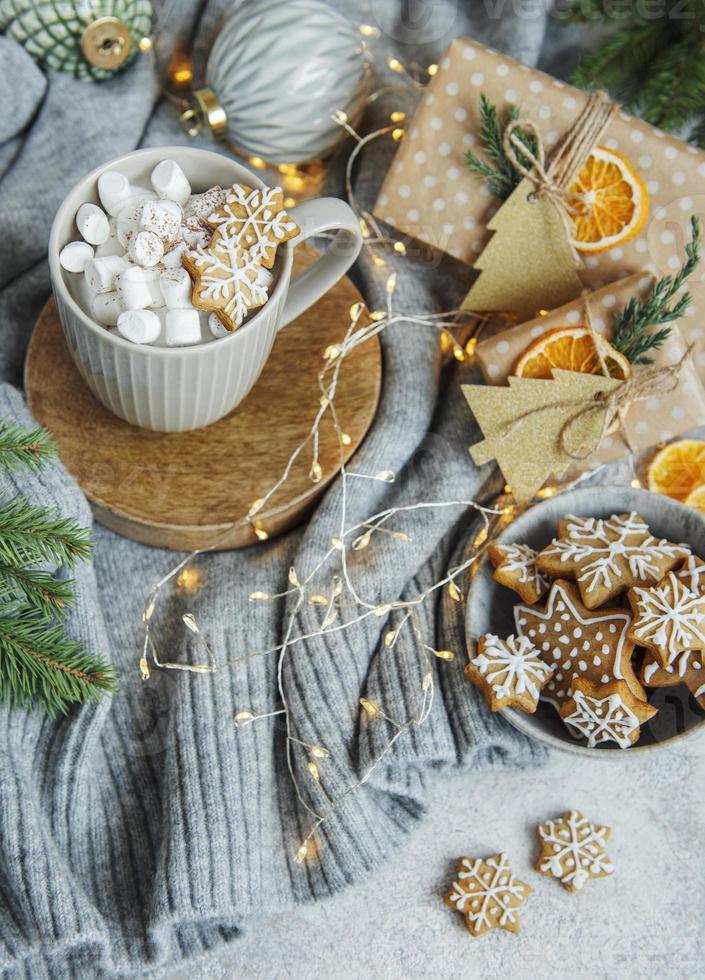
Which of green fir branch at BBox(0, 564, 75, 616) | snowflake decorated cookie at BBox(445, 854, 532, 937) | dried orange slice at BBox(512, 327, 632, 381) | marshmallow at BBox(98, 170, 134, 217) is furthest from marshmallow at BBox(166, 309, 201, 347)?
snowflake decorated cookie at BBox(445, 854, 532, 937)

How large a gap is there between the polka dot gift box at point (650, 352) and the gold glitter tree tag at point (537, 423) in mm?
35

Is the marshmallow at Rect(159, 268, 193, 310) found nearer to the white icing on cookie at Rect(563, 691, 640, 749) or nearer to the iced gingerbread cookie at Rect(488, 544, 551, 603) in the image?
the iced gingerbread cookie at Rect(488, 544, 551, 603)

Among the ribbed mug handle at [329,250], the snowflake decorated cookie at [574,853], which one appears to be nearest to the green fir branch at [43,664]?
the ribbed mug handle at [329,250]

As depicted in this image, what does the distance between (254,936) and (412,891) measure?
0.15m

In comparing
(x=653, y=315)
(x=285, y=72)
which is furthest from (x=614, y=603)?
(x=285, y=72)

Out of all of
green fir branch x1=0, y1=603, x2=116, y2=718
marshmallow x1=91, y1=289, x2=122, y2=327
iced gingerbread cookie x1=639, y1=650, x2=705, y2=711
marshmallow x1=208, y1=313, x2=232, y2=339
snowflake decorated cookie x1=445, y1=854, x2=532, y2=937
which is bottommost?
snowflake decorated cookie x1=445, y1=854, x2=532, y2=937

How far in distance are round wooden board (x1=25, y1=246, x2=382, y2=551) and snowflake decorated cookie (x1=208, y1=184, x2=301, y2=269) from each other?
19 centimetres

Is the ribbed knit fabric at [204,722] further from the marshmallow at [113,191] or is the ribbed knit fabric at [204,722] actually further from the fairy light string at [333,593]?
the marshmallow at [113,191]

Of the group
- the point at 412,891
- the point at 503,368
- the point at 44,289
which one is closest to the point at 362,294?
the point at 503,368

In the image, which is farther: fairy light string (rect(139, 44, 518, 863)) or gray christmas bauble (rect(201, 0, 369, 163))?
gray christmas bauble (rect(201, 0, 369, 163))

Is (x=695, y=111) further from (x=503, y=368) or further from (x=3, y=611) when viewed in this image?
(x=3, y=611)

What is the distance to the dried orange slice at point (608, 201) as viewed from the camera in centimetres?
91

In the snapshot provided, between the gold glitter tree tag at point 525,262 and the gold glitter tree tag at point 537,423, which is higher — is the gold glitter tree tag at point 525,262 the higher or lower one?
the higher one

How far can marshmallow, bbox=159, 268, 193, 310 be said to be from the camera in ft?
2.44
